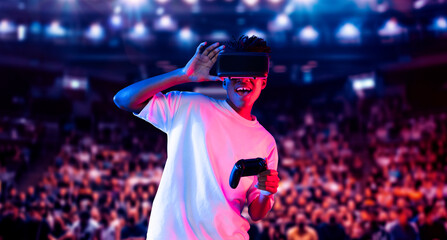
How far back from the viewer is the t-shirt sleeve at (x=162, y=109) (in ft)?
4.58

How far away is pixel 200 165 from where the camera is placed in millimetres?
1384

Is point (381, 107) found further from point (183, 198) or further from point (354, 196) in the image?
point (183, 198)

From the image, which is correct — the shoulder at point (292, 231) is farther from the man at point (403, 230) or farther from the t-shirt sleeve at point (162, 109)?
the t-shirt sleeve at point (162, 109)

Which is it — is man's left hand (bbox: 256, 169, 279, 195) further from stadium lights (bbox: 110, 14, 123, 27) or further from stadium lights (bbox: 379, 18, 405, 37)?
stadium lights (bbox: 110, 14, 123, 27)

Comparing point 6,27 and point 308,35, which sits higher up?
point 6,27

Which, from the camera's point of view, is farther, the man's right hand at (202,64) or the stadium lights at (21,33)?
the stadium lights at (21,33)

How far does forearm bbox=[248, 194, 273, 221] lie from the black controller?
223 millimetres

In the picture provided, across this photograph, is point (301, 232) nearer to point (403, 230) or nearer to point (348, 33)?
point (403, 230)

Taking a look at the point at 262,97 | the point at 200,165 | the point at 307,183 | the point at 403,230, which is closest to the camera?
the point at 200,165

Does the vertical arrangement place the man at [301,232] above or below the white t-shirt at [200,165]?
below

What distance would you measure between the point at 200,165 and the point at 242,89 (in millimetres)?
292

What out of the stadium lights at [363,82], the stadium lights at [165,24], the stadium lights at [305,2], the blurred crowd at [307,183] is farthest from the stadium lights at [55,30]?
the stadium lights at [363,82]

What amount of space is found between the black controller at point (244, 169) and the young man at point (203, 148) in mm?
62

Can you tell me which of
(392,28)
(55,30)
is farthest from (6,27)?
(392,28)
